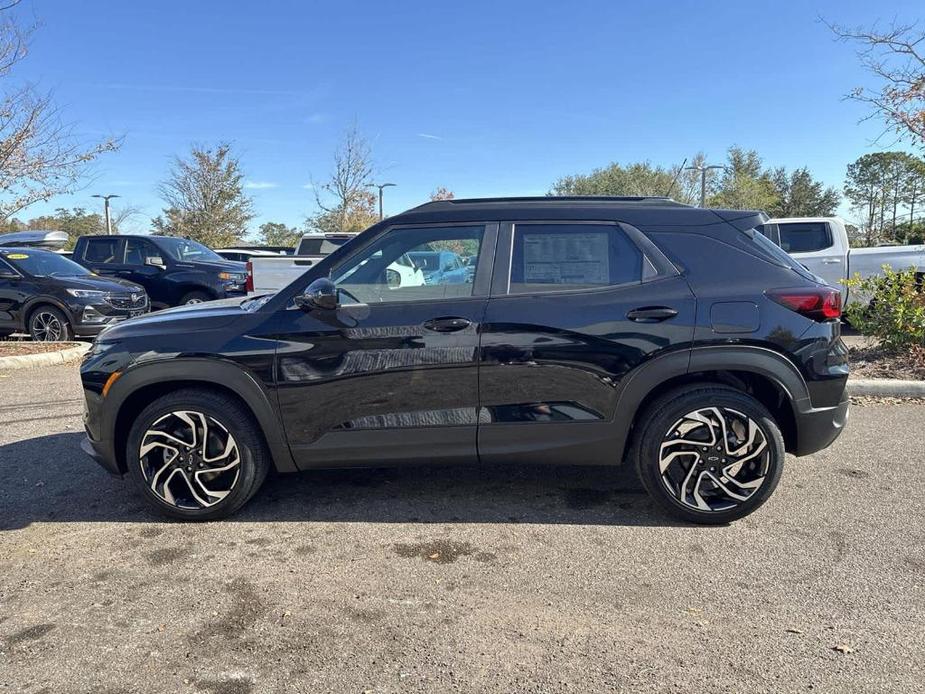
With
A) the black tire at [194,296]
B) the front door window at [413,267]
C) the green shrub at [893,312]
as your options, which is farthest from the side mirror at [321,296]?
the black tire at [194,296]

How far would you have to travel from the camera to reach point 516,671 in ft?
7.88

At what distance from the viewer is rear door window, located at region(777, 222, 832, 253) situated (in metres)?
11.0

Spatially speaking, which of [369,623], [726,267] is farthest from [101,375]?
[726,267]

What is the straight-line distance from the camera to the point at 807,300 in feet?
11.3

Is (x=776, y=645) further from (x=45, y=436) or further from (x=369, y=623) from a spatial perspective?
(x=45, y=436)

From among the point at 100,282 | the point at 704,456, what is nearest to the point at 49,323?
the point at 100,282

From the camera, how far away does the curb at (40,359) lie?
833 cm

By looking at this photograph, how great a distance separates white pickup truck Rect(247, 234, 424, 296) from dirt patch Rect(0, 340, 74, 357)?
2.85 m

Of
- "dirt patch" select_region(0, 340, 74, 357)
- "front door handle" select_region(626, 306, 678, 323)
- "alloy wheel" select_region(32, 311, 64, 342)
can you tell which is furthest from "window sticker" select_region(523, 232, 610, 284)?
"alloy wheel" select_region(32, 311, 64, 342)

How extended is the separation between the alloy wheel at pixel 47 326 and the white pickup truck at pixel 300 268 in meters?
2.94

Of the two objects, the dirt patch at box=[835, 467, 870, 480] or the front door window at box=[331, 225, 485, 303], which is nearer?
the front door window at box=[331, 225, 485, 303]

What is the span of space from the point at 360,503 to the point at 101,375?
168 centimetres

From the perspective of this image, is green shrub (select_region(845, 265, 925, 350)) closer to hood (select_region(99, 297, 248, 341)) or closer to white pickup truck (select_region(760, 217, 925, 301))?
white pickup truck (select_region(760, 217, 925, 301))

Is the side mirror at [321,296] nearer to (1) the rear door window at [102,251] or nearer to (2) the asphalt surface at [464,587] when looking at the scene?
(2) the asphalt surface at [464,587]
